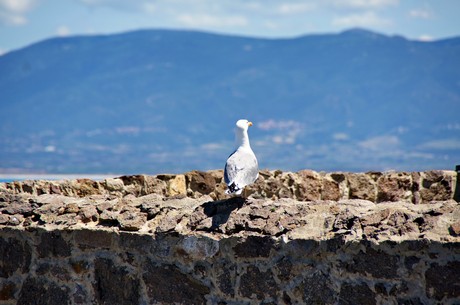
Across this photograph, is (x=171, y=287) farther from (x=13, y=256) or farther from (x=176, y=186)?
(x=176, y=186)

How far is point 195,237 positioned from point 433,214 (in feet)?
4.98

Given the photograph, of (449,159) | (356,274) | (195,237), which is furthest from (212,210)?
(449,159)

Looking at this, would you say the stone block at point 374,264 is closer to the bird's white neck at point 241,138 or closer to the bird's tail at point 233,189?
the bird's tail at point 233,189

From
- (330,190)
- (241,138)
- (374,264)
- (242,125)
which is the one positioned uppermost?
(242,125)

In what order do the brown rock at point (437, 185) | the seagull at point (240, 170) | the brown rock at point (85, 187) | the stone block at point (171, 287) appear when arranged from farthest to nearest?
the brown rock at point (437, 185), the brown rock at point (85, 187), the seagull at point (240, 170), the stone block at point (171, 287)

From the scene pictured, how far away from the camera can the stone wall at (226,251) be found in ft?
15.8

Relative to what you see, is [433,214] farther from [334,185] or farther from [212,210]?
[334,185]

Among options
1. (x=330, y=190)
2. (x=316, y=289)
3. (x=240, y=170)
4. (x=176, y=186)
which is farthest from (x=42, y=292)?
(x=330, y=190)

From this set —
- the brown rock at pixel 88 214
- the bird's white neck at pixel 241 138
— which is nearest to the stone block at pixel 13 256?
the brown rock at pixel 88 214

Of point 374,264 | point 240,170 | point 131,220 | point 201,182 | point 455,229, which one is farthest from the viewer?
point 201,182

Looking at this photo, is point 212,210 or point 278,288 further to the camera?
point 212,210

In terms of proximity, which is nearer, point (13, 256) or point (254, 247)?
point (254, 247)

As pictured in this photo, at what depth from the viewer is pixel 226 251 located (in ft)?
17.6

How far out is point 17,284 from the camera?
6.20 metres
